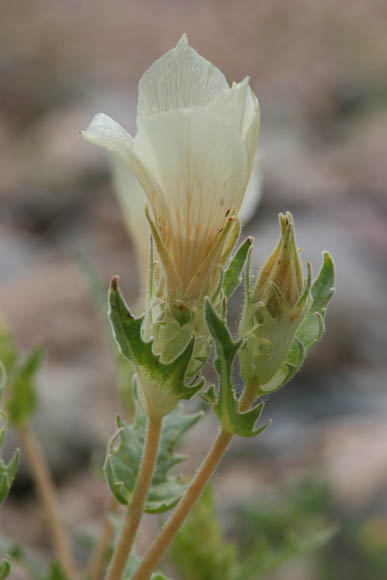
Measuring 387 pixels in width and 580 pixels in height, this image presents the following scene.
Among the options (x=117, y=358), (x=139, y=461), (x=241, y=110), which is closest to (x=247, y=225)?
(x=117, y=358)

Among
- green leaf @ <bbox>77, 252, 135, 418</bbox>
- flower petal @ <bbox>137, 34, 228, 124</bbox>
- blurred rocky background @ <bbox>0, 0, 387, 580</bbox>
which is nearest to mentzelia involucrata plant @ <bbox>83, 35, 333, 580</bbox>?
flower petal @ <bbox>137, 34, 228, 124</bbox>

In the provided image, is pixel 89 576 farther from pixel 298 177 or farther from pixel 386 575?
pixel 298 177

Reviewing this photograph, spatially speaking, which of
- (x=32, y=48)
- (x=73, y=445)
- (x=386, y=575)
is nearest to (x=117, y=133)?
(x=386, y=575)

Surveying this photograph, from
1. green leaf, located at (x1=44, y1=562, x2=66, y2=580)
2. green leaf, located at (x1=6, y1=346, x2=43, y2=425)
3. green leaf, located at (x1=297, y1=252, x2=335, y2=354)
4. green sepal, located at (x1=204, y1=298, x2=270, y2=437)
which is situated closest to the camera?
green sepal, located at (x1=204, y1=298, x2=270, y2=437)

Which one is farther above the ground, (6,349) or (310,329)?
(310,329)

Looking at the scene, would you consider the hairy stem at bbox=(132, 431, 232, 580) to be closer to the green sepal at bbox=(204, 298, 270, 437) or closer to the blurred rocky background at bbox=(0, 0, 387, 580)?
the green sepal at bbox=(204, 298, 270, 437)

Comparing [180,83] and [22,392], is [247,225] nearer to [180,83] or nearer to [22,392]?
[22,392]
